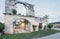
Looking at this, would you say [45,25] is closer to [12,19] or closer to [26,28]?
[26,28]

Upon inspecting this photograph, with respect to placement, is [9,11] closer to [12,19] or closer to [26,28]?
[12,19]

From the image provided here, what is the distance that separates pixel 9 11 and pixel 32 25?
345cm

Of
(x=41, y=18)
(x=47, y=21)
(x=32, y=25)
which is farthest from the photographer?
(x=47, y=21)

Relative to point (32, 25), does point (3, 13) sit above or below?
above

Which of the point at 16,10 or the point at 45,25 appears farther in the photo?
the point at 45,25

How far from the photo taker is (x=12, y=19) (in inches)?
619

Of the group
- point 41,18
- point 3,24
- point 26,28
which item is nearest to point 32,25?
point 26,28

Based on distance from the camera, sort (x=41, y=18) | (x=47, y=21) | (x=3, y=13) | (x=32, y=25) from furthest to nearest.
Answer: (x=47, y=21) < (x=41, y=18) < (x=32, y=25) < (x=3, y=13)

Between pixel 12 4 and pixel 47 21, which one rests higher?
pixel 12 4

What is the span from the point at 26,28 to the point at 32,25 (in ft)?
3.67

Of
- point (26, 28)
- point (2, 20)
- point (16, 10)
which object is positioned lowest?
point (26, 28)

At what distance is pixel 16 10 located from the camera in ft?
53.0

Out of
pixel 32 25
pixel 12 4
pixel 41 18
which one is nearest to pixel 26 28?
pixel 32 25

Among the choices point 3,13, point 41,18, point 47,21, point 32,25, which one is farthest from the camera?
point 47,21
